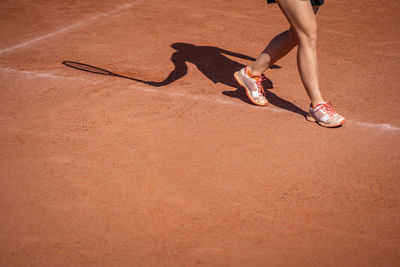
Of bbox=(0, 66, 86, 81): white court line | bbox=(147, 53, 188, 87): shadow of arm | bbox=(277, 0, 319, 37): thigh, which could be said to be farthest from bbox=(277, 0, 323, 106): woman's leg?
bbox=(0, 66, 86, 81): white court line

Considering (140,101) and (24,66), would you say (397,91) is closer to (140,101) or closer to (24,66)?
(140,101)

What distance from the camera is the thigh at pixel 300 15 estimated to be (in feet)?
11.4

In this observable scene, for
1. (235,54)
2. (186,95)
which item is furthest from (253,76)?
(235,54)

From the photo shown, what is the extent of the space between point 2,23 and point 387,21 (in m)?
5.77

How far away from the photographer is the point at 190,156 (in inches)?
134

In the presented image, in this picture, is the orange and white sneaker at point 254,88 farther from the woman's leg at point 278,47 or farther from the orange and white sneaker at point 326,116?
the orange and white sneaker at point 326,116

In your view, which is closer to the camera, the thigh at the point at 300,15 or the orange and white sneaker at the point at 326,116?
the thigh at the point at 300,15

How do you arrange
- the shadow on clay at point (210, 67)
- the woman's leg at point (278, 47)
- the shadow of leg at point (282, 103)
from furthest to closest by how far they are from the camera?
the shadow on clay at point (210, 67)
the shadow of leg at point (282, 103)
the woman's leg at point (278, 47)

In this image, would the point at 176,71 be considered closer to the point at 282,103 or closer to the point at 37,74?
the point at 282,103

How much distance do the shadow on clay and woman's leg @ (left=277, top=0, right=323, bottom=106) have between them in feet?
1.46

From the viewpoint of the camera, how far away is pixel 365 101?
4.36 meters

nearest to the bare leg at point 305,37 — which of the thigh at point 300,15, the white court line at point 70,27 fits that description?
the thigh at point 300,15

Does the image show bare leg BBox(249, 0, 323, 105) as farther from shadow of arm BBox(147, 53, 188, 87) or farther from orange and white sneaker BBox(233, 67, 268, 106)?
shadow of arm BBox(147, 53, 188, 87)

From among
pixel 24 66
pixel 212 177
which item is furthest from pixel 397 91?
pixel 24 66
